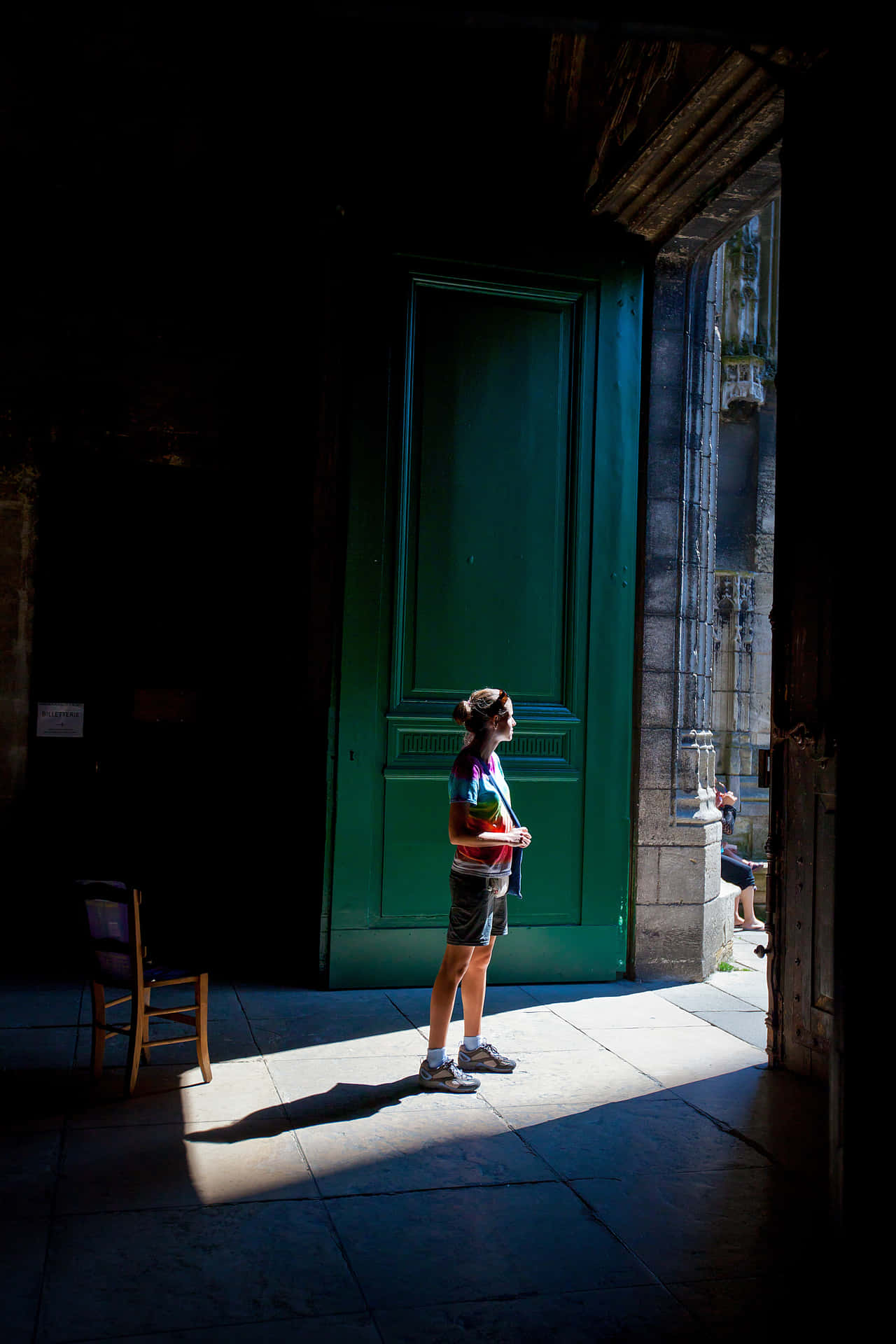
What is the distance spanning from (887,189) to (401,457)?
3505 millimetres

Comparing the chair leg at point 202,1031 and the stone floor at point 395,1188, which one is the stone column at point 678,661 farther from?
the chair leg at point 202,1031

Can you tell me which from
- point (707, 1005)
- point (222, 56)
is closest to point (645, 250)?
point (222, 56)

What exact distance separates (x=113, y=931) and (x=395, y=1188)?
1566 mm

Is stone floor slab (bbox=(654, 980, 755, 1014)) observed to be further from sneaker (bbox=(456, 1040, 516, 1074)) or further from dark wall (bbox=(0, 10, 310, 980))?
dark wall (bbox=(0, 10, 310, 980))

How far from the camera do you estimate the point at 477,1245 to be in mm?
2992

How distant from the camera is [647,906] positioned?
641cm

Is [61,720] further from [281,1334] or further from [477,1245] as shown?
[281,1334]

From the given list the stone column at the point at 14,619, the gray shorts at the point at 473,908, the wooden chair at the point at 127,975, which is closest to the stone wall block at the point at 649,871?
the gray shorts at the point at 473,908

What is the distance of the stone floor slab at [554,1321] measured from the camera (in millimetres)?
2541

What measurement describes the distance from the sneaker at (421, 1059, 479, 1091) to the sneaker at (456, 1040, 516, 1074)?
169mm

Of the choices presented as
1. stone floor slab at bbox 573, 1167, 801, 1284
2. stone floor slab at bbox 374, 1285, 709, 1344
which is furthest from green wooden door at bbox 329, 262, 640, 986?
stone floor slab at bbox 374, 1285, 709, 1344

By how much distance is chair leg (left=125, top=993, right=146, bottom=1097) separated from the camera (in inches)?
161

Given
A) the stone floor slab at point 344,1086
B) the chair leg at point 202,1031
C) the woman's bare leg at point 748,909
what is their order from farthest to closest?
the woman's bare leg at point 748,909 → the chair leg at point 202,1031 → the stone floor slab at point 344,1086

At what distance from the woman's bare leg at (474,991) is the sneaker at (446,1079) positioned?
0.21m
